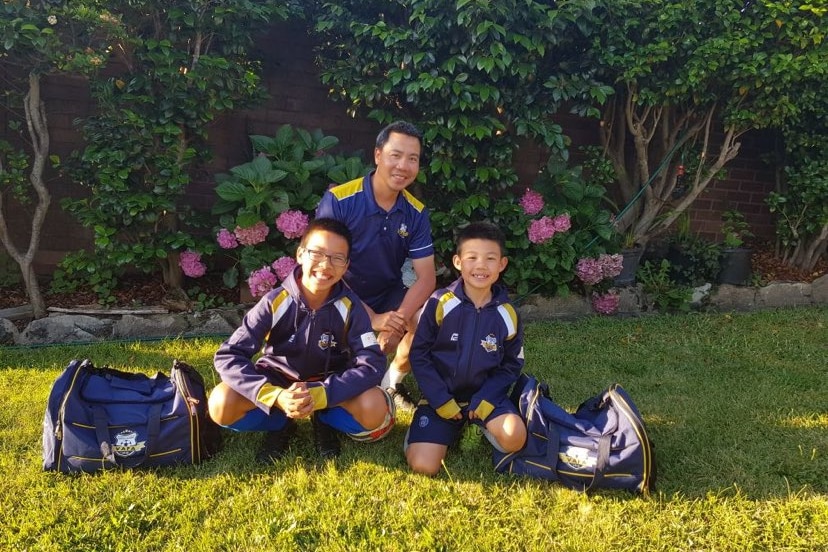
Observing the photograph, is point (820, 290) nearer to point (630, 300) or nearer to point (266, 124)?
point (630, 300)

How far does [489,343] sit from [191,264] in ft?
8.17

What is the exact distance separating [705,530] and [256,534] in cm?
157

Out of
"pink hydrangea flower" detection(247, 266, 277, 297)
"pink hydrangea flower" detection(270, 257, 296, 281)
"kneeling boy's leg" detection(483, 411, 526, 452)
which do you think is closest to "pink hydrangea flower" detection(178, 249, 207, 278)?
"pink hydrangea flower" detection(247, 266, 277, 297)

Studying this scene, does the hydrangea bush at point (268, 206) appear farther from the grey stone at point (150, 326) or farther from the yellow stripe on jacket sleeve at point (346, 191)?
the yellow stripe on jacket sleeve at point (346, 191)

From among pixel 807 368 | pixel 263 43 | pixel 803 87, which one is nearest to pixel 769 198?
pixel 803 87

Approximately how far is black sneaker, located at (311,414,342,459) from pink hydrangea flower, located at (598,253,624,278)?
2837 millimetres

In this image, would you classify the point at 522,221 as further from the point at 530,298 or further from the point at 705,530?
the point at 705,530

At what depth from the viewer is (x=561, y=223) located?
174 inches

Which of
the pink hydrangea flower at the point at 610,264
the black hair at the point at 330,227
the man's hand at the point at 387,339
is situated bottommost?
the man's hand at the point at 387,339

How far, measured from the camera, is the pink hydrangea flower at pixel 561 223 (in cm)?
441

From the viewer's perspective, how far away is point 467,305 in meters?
2.55

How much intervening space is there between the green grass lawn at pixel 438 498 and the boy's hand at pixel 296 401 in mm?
283

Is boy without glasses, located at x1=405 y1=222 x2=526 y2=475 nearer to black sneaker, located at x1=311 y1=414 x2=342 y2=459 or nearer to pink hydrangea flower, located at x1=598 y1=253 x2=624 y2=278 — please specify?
black sneaker, located at x1=311 y1=414 x2=342 y2=459

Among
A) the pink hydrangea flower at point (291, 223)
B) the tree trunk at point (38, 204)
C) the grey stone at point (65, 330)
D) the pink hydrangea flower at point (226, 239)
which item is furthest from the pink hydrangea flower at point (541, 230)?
the tree trunk at point (38, 204)
